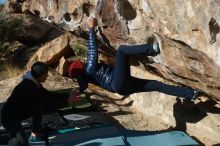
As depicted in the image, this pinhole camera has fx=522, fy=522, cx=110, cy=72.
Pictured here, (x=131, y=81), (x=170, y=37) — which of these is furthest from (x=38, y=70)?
(x=170, y=37)

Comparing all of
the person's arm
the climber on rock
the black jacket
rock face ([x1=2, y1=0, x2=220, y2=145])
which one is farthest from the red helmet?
the black jacket

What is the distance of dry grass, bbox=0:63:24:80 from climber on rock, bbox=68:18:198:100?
21.9 feet

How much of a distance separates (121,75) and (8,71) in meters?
8.61

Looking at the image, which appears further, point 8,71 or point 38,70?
point 8,71

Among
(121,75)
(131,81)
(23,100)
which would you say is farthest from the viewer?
(131,81)

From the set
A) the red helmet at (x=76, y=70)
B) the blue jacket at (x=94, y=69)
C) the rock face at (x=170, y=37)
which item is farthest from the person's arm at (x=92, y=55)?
the rock face at (x=170, y=37)

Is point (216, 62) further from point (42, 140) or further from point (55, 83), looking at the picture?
point (55, 83)

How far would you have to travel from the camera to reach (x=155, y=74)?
9.46m

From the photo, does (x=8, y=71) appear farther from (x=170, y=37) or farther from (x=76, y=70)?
(x=170, y=37)

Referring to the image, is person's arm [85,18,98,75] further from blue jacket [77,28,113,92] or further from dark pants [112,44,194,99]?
dark pants [112,44,194,99]

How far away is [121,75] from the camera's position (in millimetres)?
7082

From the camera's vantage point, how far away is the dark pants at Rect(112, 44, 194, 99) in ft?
22.0

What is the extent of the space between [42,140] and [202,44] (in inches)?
118

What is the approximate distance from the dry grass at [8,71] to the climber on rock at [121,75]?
21.9 ft
